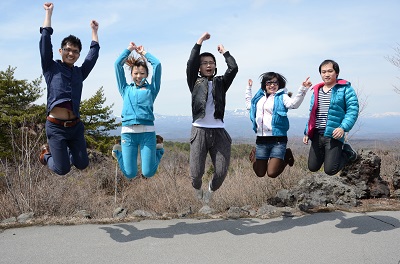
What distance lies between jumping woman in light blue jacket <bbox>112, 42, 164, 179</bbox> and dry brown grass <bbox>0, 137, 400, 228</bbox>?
1.16 metres

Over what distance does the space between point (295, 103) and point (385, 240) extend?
200cm

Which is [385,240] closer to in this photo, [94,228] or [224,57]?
[224,57]

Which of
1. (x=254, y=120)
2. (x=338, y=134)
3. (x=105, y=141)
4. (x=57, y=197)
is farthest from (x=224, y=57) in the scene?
(x=105, y=141)

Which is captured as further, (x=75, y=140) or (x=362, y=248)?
(x=75, y=140)

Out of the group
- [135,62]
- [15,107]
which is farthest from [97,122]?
[135,62]

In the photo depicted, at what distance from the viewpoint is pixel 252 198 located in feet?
27.2

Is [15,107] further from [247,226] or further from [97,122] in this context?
[247,226]

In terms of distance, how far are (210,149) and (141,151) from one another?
94 cm

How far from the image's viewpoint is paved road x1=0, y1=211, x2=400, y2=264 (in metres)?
3.96

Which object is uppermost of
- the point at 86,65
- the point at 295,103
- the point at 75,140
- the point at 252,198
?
the point at 86,65

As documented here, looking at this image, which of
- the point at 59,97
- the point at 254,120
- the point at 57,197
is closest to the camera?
the point at 59,97

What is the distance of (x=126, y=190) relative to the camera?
13.1 metres

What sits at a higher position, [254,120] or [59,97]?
[59,97]

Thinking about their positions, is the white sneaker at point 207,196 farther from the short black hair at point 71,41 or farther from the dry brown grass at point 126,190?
the short black hair at point 71,41
